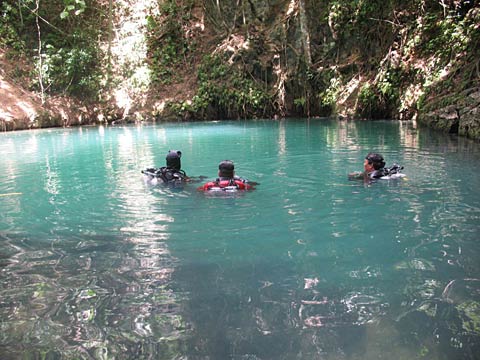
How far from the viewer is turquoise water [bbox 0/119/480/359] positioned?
278cm

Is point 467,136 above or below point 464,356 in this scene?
above

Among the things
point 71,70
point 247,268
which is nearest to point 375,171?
point 247,268

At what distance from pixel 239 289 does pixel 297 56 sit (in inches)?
908

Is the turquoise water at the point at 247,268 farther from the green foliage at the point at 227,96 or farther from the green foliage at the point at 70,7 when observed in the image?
the green foliage at the point at 227,96

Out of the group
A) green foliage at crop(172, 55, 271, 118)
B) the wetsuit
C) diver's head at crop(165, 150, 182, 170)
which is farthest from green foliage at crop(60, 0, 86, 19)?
green foliage at crop(172, 55, 271, 118)

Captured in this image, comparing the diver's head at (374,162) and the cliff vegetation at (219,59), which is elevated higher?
the cliff vegetation at (219,59)

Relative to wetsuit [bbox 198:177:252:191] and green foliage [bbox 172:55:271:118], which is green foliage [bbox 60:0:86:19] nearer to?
wetsuit [bbox 198:177:252:191]

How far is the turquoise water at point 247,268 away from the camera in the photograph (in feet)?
9.12

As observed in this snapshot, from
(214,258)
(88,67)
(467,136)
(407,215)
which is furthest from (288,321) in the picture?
(88,67)

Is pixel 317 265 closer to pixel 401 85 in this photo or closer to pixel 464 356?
pixel 464 356

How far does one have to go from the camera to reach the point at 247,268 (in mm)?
3889

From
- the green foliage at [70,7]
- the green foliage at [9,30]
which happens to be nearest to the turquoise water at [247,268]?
the green foliage at [70,7]

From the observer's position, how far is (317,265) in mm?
3916

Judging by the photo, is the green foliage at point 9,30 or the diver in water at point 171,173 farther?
the green foliage at point 9,30
